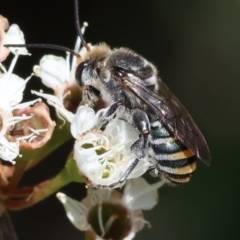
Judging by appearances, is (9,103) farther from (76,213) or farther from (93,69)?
(76,213)

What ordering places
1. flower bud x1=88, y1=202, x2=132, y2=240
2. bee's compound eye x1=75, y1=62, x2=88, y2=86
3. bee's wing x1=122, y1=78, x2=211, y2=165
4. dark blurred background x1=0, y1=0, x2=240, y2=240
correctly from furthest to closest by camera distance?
dark blurred background x1=0, y1=0, x2=240, y2=240 → flower bud x1=88, y1=202, x2=132, y2=240 → bee's compound eye x1=75, y1=62, x2=88, y2=86 → bee's wing x1=122, y1=78, x2=211, y2=165

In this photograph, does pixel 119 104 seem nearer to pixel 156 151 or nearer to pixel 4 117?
pixel 156 151

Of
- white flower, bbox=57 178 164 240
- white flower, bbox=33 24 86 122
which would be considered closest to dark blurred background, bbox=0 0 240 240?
white flower, bbox=57 178 164 240

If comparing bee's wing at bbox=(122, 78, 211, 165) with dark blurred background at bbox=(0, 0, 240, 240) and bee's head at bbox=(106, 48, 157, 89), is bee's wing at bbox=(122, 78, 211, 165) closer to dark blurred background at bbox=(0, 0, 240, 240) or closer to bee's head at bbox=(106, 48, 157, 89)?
bee's head at bbox=(106, 48, 157, 89)

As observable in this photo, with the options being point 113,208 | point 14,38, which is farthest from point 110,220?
point 14,38

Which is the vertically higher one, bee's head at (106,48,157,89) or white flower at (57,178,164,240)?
bee's head at (106,48,157,89)

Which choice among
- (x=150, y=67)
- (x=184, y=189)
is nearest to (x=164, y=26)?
(x=184, y=189)
